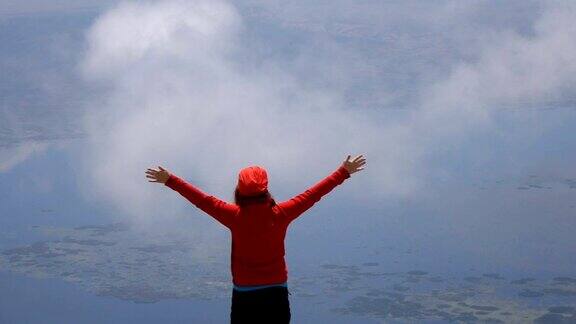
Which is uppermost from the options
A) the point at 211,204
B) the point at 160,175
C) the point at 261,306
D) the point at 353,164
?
the point at 353,164

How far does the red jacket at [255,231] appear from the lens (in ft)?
16.6

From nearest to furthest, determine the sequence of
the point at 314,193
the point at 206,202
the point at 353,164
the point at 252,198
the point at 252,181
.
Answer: the point at 252,181 < the point at 252,198 < the point at 206,202 < the point at 314,193 < the point at 353,164

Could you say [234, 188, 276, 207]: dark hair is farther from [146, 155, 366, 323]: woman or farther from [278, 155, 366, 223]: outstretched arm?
[278, 155, 366, 223]: outstretched arm

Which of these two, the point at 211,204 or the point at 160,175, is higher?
the point at 160,175

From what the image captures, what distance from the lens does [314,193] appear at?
5.23 m

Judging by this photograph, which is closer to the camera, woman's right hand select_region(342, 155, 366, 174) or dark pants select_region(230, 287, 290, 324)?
dark pants select_region(230, 287, 290, 324)

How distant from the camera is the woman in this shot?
5.03m

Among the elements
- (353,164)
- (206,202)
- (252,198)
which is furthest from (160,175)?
(353,164)

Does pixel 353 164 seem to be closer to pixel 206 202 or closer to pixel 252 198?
pixel 252 198

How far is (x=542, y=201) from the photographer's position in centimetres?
13950

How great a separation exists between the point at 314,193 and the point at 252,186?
51cm

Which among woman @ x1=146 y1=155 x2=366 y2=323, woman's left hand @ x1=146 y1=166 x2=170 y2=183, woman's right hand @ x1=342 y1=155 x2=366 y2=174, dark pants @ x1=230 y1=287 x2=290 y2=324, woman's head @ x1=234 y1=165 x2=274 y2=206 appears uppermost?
woman's right hand @ x1=342 y1=155 x2=366 y2=174

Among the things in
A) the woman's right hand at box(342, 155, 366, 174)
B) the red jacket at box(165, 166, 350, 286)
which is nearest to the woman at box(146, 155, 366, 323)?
the red jacket at box(165, 166, 350, 286)

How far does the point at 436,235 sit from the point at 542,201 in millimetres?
21451
